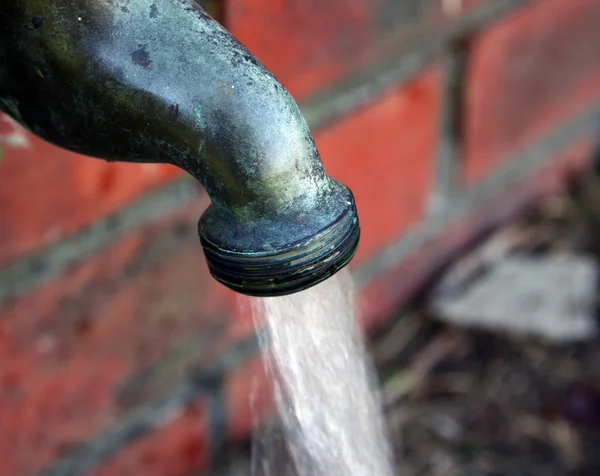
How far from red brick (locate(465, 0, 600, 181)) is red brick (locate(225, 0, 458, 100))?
0.15 metres

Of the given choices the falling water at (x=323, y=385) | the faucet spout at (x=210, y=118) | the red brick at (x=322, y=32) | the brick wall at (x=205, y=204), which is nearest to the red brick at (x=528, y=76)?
the brick wall at (x=205, y=204)

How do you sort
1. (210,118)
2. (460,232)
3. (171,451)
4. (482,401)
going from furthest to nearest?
1. (460,232)
2. (482,401)
3. (171,451)
4. (210,118)

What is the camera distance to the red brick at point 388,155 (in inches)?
42.9

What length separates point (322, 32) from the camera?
1.00 meters

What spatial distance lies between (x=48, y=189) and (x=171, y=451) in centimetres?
34

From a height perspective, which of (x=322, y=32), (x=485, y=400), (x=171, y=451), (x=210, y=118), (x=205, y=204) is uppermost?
(x=210, y=118)

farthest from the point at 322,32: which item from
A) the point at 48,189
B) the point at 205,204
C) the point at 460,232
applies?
the point at 460,232

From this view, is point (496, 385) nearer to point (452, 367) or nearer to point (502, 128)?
point (452, 367)

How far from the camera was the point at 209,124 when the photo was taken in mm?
465

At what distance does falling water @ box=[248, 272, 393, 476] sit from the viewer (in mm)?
631

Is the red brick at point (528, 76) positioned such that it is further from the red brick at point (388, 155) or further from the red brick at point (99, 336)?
the red brick at point (99, 336)

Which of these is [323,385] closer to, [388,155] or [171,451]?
[171,451]

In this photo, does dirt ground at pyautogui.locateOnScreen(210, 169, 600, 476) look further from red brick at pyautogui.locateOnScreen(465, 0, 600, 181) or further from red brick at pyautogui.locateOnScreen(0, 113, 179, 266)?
red brick at pyautogui.locateOnScreen(0, 113, 179, 266)

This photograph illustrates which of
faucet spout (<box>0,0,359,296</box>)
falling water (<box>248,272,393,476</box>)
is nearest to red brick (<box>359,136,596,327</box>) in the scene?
falling water (<box>248,272,393,476</box>)
